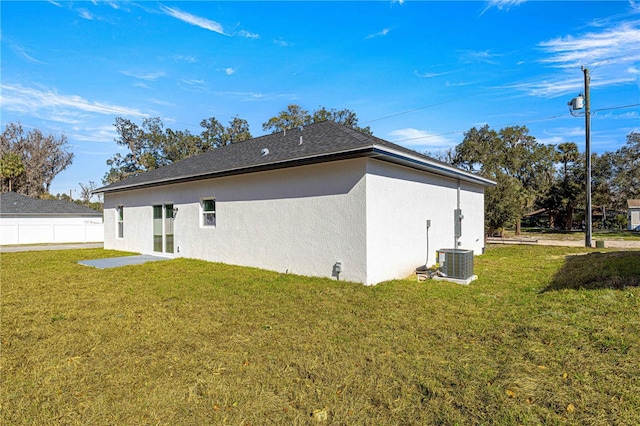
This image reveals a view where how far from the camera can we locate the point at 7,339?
4105 mm

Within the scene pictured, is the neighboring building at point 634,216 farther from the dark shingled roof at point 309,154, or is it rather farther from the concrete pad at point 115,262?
the concrete pad at point 115,262

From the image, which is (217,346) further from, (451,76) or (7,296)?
(451,76)

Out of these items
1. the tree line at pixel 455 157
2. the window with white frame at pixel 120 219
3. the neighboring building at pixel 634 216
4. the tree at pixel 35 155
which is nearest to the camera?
the window with white frame at pixel 120 219

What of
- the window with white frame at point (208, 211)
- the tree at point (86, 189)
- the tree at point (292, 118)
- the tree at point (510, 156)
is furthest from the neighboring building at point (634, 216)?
the tree at point (86, 189)

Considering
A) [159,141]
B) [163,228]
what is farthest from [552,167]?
[159,141]

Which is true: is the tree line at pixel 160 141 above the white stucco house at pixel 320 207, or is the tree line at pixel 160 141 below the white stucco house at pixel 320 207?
above

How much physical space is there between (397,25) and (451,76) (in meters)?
4.05

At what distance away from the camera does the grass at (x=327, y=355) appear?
2.54 meters

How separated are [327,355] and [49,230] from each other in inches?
1160

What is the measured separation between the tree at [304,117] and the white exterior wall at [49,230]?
1711 centimetres

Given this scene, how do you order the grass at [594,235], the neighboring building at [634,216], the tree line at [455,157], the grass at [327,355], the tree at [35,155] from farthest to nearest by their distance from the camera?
the tree at [35,155], the neighboring building at [634,216], the tree line at [455,157], the grass at [594,235], the grass at [327,355]

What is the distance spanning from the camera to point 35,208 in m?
24.8

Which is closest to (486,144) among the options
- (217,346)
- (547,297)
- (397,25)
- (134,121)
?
(397,25)

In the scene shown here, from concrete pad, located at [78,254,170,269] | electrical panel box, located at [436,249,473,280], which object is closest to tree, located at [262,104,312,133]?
concrete pad, located at [78,254,170,269]
